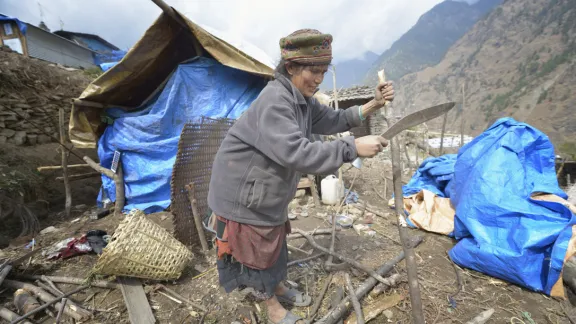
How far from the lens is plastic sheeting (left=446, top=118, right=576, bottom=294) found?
2.37m

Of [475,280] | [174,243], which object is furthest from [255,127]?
[475,280]

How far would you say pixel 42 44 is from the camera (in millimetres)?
16703

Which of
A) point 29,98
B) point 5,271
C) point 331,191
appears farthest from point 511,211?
point 29,98

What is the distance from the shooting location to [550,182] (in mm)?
2941

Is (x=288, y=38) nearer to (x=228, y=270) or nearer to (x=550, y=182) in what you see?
(x=228, y=270)

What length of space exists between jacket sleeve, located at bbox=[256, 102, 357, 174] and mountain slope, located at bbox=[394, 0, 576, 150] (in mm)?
15969

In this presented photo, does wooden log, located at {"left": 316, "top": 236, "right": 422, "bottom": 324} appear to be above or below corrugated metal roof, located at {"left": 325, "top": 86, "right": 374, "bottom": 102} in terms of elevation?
below

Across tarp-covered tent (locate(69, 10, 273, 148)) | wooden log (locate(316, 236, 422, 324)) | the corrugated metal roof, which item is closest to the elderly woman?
wooden log (locate(316, 236, 422, 324))

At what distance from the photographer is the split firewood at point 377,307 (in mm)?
2121

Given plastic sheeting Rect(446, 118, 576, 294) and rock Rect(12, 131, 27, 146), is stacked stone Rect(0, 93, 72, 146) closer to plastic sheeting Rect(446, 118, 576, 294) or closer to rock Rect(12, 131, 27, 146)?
rock Rect(12, 131, 27, 146)

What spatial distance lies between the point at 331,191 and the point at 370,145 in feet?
11.3

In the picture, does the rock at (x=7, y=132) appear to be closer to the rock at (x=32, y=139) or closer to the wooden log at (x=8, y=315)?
the rock at (x=32, y=139)

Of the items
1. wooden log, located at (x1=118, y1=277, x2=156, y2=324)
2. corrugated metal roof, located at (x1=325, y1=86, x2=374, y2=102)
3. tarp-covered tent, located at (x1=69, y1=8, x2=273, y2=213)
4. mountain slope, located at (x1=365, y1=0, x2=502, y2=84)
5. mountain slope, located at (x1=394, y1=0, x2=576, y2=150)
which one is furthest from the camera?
mountain slope, located at (x1=365, y1=0, x2=502, y2=84)

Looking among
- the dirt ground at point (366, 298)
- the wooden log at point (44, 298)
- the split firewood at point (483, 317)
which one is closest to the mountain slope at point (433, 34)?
the dirt ground at point (366, 298)
